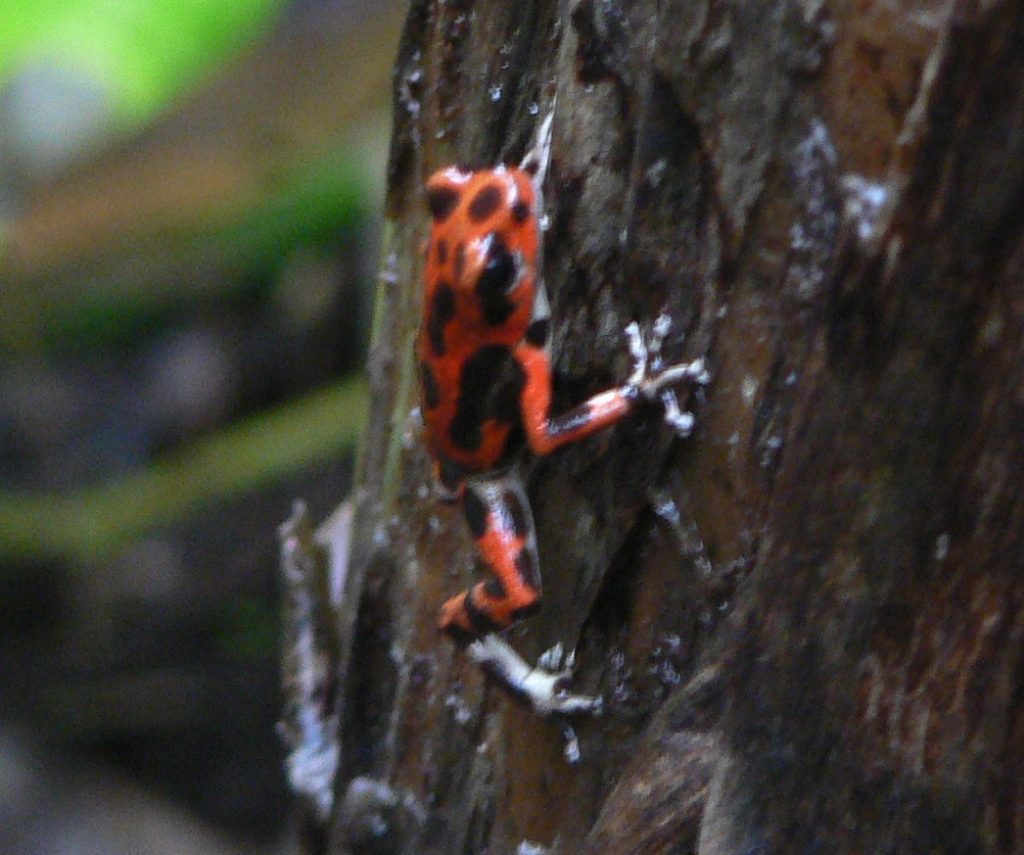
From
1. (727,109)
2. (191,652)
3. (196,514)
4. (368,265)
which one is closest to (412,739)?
(727,109)

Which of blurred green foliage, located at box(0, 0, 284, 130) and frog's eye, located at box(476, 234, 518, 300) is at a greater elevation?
blurred green foliage, located at box(0, 0, 284, 130)

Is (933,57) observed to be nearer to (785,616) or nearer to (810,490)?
(810,490)

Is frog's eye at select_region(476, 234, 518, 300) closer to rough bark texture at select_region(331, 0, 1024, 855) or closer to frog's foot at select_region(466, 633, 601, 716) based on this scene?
rough bark texture at select_region(331, 0, 1024, 855)

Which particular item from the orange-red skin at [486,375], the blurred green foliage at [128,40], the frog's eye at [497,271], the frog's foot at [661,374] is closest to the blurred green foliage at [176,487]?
the blurred green foliage at [128,40]

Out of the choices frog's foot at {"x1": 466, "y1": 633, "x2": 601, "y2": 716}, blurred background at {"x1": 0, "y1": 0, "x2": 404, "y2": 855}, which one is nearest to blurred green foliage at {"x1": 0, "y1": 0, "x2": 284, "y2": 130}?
blurred background at {"x1": 0, "y1": 0, "x2": 404, "y2": 855}

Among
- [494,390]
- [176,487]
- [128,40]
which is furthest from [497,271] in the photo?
[176,487]

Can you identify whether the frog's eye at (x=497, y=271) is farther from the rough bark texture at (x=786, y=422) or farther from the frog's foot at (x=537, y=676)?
the frog's foot at (x=537, y=676)
